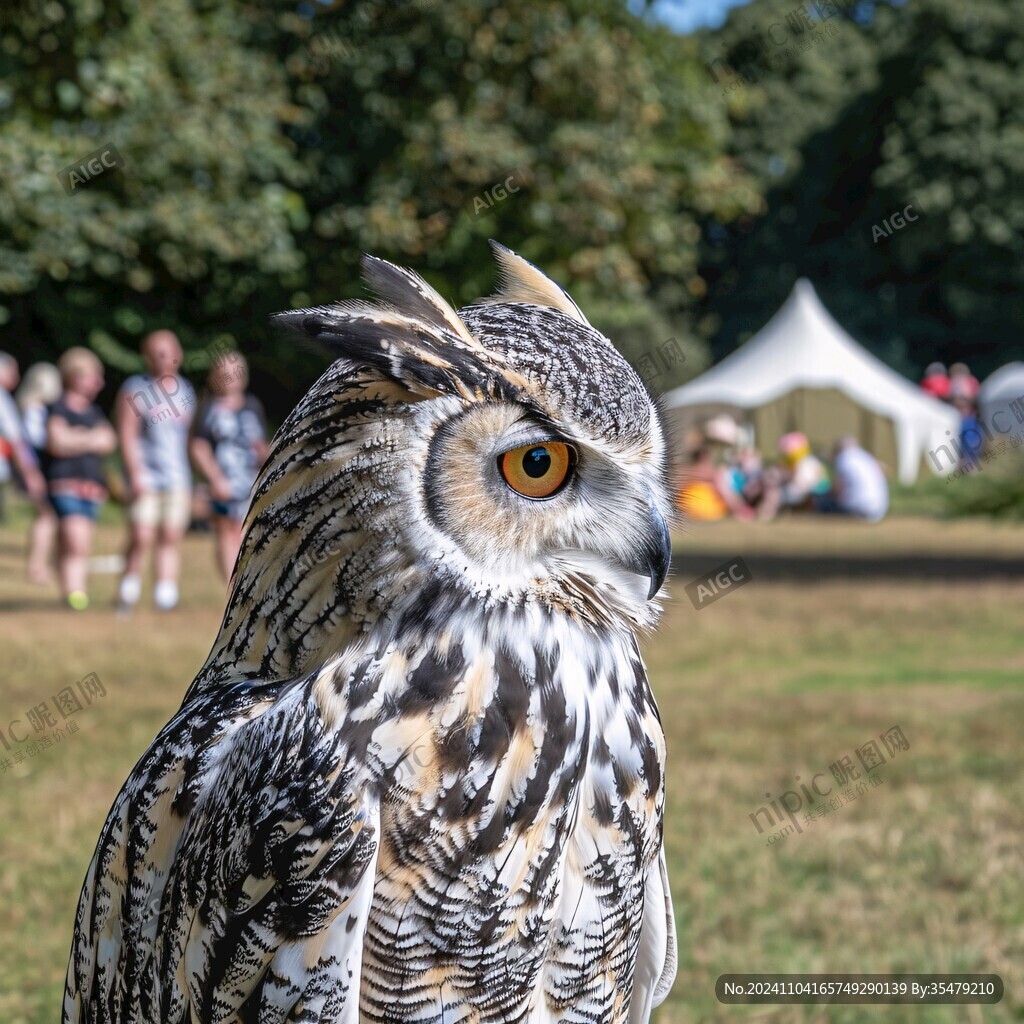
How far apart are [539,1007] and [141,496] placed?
27.0 feet

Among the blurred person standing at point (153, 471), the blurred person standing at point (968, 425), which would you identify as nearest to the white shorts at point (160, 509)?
the blurred person standing at point (153, 471)

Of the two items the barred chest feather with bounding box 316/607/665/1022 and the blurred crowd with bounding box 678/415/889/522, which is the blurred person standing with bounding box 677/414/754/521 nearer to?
the blurred crowd with bounding box 678/415/889/522

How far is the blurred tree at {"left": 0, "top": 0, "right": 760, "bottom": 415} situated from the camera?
16.6 meters

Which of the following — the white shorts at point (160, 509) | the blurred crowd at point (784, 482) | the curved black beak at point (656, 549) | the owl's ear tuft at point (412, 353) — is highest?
the owl's ear tuft at point (412, 353)

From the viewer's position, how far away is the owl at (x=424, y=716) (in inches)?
74.1

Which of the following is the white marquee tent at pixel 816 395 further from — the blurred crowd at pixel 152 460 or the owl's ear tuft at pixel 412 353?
the owl's ear tuft at pixel 412 353

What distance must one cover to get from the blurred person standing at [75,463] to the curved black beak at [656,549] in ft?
27.4

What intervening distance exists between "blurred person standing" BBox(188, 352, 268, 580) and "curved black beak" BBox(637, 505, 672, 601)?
758cm

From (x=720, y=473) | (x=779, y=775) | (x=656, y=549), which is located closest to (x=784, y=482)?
(x=720, y=473)

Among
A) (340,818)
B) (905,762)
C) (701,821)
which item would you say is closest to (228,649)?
(340,818)

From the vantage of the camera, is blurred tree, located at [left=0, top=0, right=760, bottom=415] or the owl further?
blurred tree, located at [left=0, top=0, right=760, bottom=415]

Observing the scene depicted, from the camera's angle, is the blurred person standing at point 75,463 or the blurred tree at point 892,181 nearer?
the blurred person standing at point 75,463

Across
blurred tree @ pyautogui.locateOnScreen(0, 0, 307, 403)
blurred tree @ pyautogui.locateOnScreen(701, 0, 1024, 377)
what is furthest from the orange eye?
blurred tree @ pyautogui.locateOnScreen(701, 0, 1024, 377)

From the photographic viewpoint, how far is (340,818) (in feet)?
6.08
